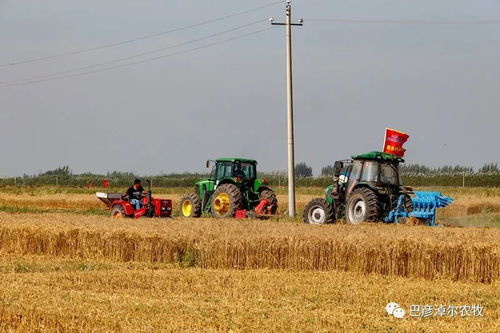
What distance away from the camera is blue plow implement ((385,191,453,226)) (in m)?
25.6

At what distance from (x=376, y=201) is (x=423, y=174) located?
139 ft

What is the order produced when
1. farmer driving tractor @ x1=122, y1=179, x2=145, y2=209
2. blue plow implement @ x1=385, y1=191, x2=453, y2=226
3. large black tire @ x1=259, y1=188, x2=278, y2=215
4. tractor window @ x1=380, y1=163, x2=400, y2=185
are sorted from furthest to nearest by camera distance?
1. large black tire @ x1=259, y1=188, x2=278, y2=215
2. farmer driving tractor @ x1=122, y1=179, x2=145, y2=209
3. tractor window @ x1=380, y1=163, x2=400, y2=185
4. blue plow implement @ x1=385, y1=191, x2=453, y2=226

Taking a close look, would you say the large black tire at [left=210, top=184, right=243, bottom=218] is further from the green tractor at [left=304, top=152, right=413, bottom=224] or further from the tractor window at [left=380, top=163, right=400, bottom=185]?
the tractor window at [left=380, top=163, right=400, bottom=185]

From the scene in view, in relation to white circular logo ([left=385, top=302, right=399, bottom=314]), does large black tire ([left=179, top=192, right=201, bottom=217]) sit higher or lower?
higher

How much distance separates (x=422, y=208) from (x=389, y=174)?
4.52 feet

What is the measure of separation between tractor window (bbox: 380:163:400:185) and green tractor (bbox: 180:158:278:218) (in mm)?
5100

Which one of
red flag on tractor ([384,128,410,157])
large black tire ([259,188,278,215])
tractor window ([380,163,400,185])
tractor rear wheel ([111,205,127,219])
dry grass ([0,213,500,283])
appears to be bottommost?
dry grass ([0,213,500,283])

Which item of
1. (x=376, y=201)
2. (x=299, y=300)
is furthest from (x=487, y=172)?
(x=299, y=300)

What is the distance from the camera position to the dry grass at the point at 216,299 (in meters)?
11.7

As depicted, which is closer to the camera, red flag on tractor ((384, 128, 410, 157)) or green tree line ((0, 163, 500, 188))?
red flag on tractor ((384, 128, 410, 157))

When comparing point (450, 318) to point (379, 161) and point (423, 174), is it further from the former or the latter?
point (423, 174)

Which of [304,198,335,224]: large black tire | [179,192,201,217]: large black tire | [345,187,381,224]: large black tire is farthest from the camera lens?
[179,192,201,217]: large black tire

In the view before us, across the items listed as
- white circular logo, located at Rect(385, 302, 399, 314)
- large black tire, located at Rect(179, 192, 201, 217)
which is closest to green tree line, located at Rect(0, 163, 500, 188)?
large black tire, located at Rect(179, 192, 201, 217)

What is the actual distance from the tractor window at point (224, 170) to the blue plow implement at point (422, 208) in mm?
6955
